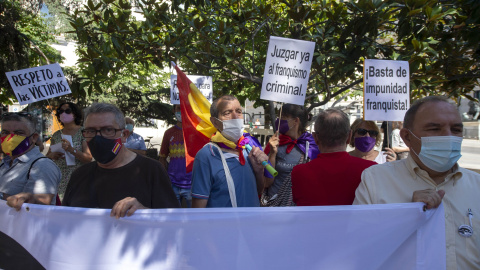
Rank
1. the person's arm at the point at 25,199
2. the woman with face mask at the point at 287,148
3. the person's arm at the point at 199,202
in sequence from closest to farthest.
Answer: the person's arm at the point at 25,199
the person's arm at the point at 199,202
the woman with face mask at the point at 287,148

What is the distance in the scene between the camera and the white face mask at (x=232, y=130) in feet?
9.59

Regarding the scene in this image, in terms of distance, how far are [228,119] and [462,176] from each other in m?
1.59

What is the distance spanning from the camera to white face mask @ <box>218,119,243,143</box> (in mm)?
2922

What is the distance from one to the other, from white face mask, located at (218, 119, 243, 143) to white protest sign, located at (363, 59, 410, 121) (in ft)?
6.43

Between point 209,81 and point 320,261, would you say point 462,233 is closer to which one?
point 320,261

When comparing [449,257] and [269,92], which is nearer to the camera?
[449,257]

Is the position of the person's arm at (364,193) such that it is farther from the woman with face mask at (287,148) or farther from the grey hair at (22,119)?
the grey hair at (22,119)

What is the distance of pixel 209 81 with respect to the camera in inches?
242

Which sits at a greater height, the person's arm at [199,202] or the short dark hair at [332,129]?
the short dark hair at [332,129]

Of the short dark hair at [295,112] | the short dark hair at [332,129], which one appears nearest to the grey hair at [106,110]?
the short dark hair at [332,129]

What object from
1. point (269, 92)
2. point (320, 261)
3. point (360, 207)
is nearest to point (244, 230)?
point (320, 261)

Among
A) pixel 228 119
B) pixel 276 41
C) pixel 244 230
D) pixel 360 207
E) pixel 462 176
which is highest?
pixel 276 41

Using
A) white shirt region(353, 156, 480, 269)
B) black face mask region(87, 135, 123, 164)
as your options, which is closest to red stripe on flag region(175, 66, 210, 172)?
black face mask region(87, 135, 123, 164)

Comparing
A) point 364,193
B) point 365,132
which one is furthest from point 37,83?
point 364,193
